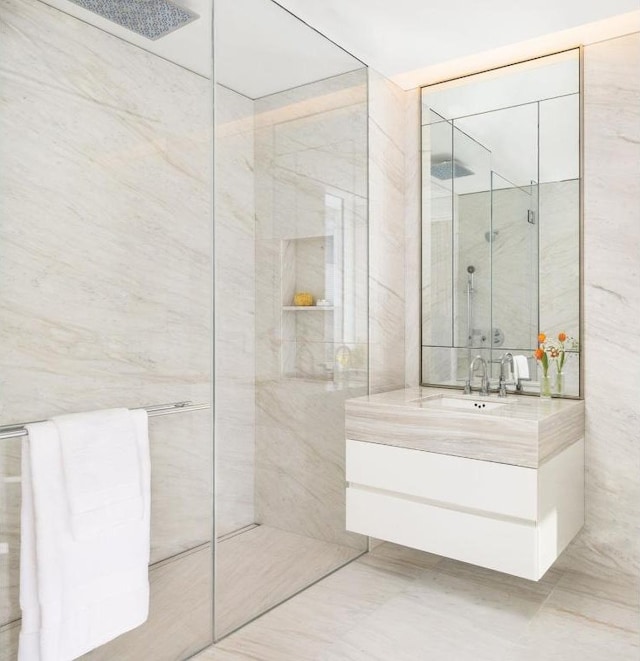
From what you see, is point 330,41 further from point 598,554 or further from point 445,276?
point 598,554

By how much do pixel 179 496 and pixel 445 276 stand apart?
1882 millimetres

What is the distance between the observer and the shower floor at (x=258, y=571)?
2135 mm

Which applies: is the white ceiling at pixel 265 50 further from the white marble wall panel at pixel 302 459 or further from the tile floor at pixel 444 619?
the tile floor at pixel 444 619

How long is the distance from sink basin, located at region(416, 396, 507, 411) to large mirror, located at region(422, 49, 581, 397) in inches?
9.2

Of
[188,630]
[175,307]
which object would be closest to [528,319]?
[175,307]

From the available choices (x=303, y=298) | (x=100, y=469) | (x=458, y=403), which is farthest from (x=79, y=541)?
(x=458, y=403)

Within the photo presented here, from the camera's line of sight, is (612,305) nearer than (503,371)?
Yes

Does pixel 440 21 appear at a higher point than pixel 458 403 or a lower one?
higher

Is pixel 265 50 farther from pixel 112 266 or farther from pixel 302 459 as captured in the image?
pixel 302 459

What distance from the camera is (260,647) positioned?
84.0 inches

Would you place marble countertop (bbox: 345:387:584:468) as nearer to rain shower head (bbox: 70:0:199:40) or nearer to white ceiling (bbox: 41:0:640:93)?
white ceiling (bbox: 41:0:640:93)

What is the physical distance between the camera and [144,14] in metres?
1.82

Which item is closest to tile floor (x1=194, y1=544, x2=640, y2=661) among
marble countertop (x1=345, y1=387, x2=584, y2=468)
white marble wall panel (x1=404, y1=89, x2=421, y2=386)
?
marble countertop (x1=345, y1=387, x2=584, y2=468)

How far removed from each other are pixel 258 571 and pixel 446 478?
2.77ft
